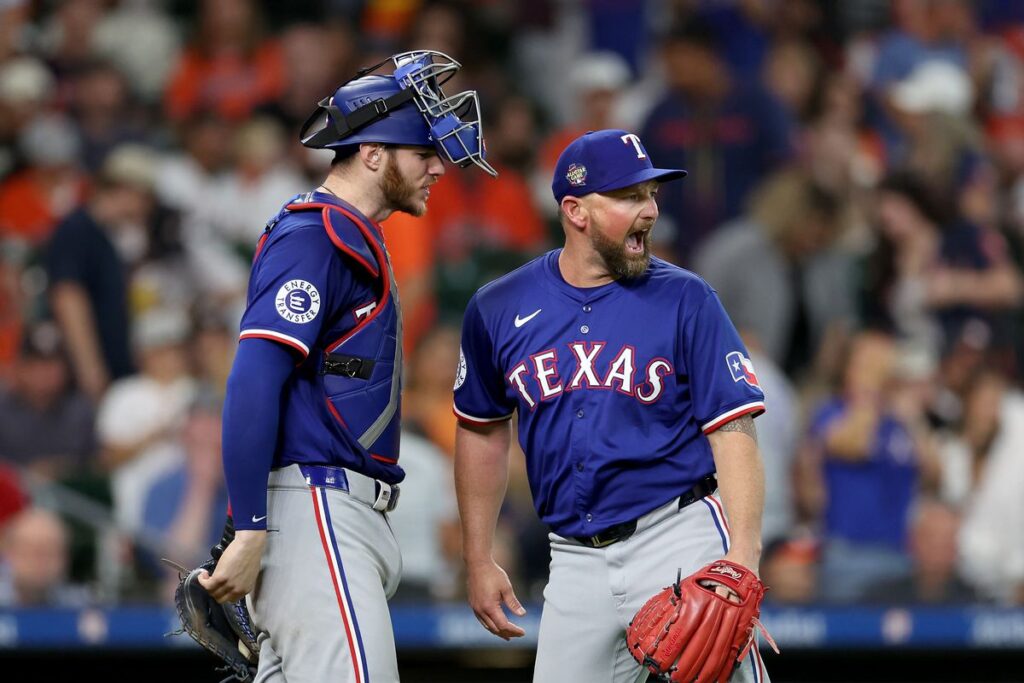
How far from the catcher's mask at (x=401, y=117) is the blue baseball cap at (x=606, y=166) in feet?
0.79

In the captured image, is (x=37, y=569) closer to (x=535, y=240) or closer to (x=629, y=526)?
(x=535, y=240)

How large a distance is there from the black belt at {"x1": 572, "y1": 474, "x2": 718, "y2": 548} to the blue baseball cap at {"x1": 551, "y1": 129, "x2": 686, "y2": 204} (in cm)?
73

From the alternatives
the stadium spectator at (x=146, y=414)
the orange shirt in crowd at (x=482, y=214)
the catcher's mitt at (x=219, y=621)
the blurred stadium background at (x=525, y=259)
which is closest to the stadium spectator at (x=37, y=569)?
the blurred stadium background at (x=525, y=259)

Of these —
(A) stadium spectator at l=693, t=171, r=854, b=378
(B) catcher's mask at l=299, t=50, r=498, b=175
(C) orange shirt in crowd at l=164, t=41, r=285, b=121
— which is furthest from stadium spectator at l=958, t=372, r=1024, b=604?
(C) orange shirt in crowd at l=164, t=41, r=285, b=121

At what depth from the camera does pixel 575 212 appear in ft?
11.8

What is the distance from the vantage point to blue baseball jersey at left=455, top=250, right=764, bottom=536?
11.2 feet

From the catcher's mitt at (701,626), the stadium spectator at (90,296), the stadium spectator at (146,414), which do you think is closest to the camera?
the catcher's mitt at (701,626)

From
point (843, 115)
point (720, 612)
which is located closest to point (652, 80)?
point (843, 115)

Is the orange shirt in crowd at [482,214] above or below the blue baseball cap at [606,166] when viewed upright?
below

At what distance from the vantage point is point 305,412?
130 inches

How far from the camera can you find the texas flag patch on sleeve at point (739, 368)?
3.38 m

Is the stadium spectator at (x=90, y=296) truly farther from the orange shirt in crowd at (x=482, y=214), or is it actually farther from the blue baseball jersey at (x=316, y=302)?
the blue baseball jersey at (x=316, y=302)

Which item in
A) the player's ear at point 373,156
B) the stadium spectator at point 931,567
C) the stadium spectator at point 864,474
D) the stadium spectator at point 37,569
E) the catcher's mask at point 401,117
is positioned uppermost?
the catcher's mask at point 401,117

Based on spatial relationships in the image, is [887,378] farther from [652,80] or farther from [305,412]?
[305,412]
